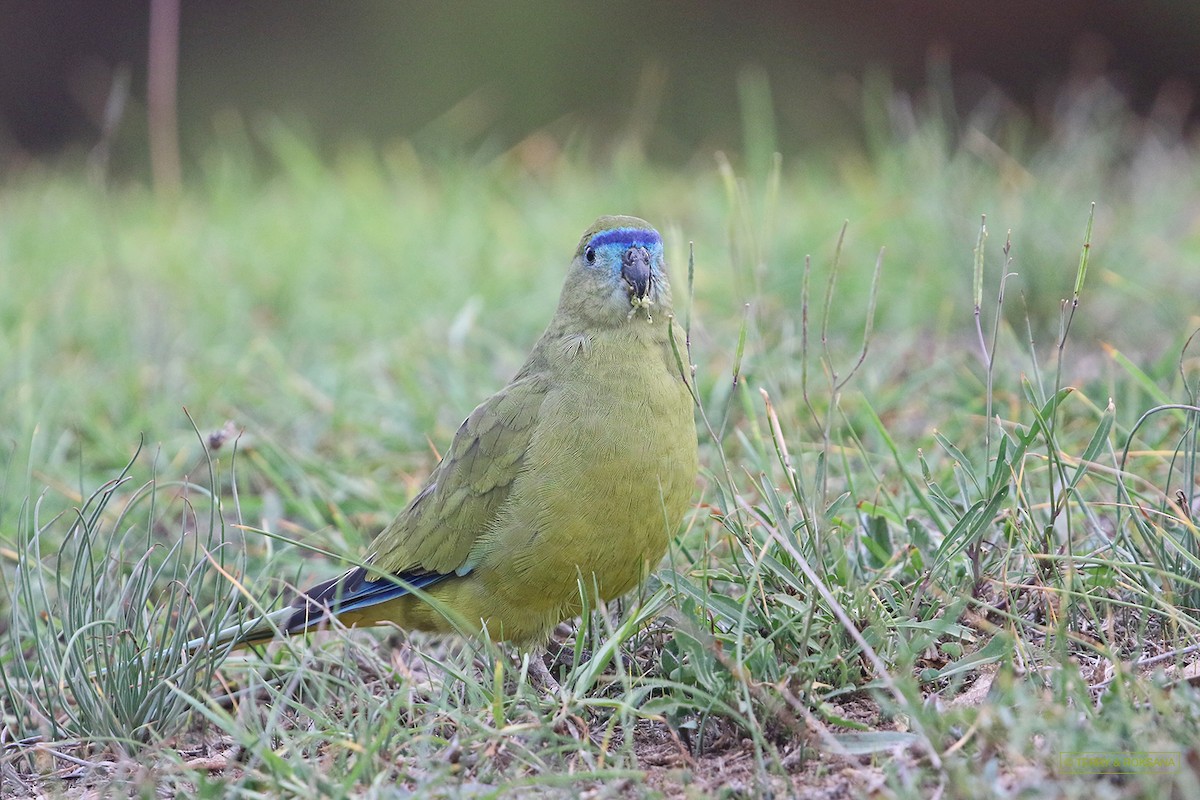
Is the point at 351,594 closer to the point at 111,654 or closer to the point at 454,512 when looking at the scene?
the point at 454,512

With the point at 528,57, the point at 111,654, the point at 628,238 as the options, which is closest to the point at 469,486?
the point at 628,238

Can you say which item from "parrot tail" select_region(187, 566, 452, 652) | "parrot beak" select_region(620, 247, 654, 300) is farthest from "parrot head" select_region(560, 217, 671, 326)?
"parrot tail" select_region(187, 566, 452, 652)

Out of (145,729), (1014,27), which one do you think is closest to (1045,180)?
(145,729)

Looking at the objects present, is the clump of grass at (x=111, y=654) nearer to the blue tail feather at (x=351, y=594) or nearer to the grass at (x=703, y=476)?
the grass at (x=703, y=476)

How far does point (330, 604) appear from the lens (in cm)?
303

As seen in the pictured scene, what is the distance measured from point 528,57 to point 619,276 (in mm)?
11152

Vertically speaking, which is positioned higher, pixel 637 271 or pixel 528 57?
pixel 528 57

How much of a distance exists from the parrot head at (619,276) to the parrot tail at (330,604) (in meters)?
0.79

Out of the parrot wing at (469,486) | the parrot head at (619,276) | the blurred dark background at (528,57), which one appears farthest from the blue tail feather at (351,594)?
the blurred dark background at (528,57)

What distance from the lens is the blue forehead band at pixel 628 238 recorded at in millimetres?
3207

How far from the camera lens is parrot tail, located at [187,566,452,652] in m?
2.93

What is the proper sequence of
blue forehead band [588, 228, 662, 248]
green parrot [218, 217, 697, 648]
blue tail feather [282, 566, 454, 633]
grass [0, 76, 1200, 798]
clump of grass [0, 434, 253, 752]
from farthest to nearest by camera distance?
blue forehead band [588, 228, 662, 248] < blue tail feather [282, 566, 454, 633] < green parrot [218, 217, 697, 648] < clump of grass [0, 434, 253, 752] < grass [0, 76, 1200, 798]

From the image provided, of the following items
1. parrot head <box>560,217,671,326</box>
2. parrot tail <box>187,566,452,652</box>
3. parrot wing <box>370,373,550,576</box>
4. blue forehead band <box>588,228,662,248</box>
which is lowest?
parrot tail <box>187,566,452,652</box>

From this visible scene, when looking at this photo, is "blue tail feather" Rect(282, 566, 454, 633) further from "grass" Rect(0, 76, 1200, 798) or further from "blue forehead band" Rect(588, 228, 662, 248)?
"blue forehead band" Rect(588, 228, 662, 248)
